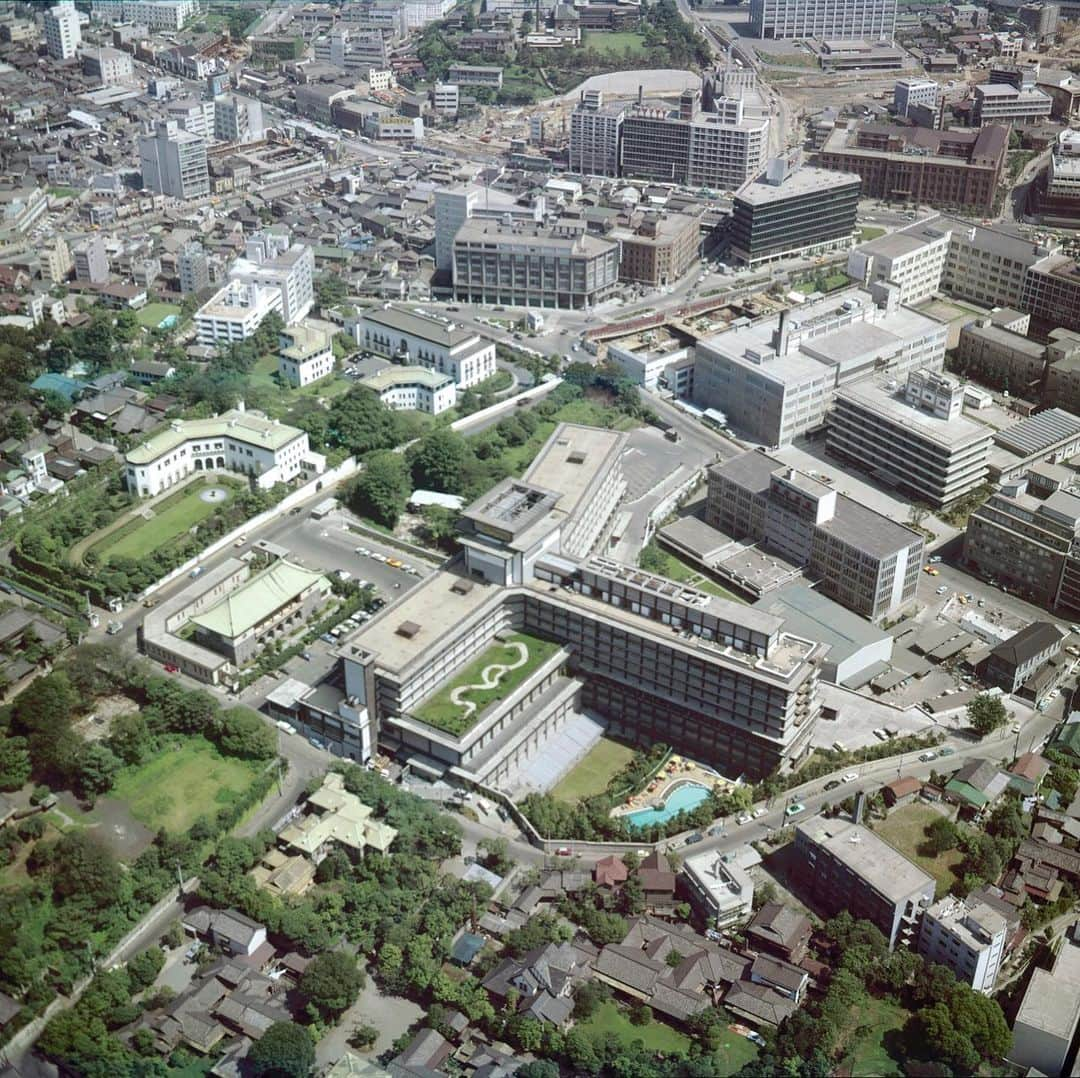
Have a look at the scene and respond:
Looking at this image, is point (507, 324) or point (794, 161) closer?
point (507, 324)

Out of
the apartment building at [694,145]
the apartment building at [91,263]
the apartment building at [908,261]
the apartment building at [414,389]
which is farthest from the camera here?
the apartment building at [694,145]

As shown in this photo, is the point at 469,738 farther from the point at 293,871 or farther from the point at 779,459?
the point at 779,459

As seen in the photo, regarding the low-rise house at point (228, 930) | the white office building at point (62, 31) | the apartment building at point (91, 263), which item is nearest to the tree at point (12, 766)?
the low-rise house at point (228, 930)

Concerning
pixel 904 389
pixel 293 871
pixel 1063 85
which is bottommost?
pixel 293 871

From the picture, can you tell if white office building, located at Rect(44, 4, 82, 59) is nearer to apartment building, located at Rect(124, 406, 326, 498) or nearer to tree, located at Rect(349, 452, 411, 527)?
apartment building, located at Rect(124, 406, 326, 498)

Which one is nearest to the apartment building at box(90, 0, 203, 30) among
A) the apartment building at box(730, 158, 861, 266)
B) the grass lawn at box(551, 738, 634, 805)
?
the apartment building at box(730, 158, 861, 266)

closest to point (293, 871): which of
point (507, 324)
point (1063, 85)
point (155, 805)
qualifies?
point (155, 805)

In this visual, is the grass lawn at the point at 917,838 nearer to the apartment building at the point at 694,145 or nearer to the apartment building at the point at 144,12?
the apartment building at the point at 694,145
